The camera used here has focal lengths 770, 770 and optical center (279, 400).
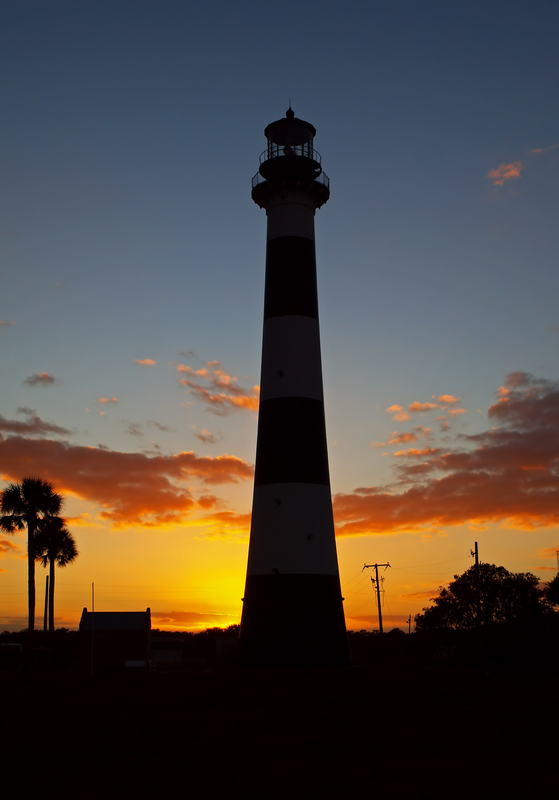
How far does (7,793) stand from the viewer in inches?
466

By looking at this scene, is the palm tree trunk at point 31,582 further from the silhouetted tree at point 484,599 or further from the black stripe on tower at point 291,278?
the silhouetted tree at point 484,599

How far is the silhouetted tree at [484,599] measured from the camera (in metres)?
59.9

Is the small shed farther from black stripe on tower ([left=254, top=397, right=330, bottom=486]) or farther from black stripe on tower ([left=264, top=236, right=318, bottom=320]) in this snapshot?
black stripe on tower ([left=264, top=236, right=318, bottom=320])

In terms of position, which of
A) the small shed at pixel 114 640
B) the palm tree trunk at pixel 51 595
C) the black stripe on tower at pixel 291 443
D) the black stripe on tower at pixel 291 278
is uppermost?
the black stripe on tower at pixel 291 278

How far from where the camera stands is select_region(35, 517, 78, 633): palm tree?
4497 cm

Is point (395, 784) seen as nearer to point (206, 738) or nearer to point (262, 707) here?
point (206, 738)

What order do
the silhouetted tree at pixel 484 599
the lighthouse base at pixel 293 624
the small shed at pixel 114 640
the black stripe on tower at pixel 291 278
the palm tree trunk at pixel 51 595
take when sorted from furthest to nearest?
the silhouetted tree at pixel 484 599
the small shed at pixel 114 640
the palm tree trunk at pixel 51 595
the black stripe on tower at pixel 291 278
the lighthouse base at pixel 293 624

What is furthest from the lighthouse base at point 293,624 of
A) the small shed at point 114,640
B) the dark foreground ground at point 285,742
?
the small shed at point 114,640

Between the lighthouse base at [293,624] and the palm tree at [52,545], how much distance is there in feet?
61.5

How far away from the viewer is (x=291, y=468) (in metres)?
30.6

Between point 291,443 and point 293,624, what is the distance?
6.95 m

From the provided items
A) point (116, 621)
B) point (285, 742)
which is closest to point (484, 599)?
point (116, 621)

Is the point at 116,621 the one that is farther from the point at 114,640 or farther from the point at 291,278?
the point at 291,278

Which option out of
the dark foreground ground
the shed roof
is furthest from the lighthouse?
the shed roof
